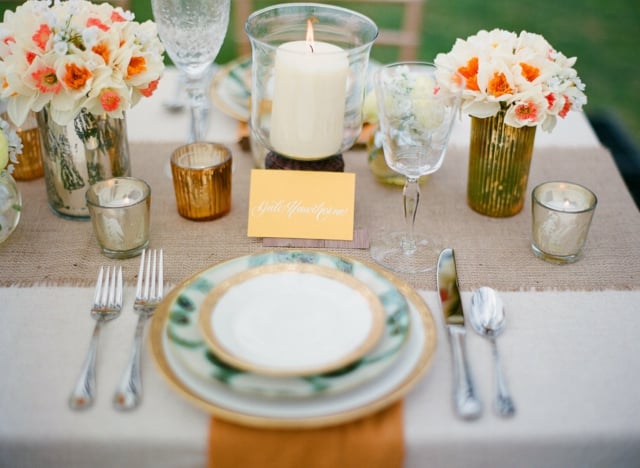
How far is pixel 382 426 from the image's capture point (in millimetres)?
749

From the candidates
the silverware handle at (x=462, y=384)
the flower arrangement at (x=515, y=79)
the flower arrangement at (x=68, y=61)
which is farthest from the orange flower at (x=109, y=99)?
the silverware handle at (x=462, y=384)

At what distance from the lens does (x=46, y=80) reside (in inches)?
39.6

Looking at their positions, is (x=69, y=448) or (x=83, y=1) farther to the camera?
(x=83, y=1)

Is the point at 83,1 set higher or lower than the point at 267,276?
higher

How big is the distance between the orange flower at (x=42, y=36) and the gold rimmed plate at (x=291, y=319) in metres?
0.45

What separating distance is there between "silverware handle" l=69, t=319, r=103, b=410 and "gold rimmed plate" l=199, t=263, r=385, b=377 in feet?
0.47

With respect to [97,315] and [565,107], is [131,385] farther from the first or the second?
[565,107]

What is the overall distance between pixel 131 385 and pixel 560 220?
653mm

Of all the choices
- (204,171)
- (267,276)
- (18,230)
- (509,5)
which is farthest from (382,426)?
(509,5)

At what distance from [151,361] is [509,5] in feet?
12.5

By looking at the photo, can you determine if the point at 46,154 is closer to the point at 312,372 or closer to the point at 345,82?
the point at 345,82

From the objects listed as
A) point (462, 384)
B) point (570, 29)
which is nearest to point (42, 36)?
point (462, 384)

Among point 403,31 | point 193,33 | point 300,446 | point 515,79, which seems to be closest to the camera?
point 300,446

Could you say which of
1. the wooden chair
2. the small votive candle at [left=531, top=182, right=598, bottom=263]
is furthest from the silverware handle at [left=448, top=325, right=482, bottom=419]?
the wooden chair
